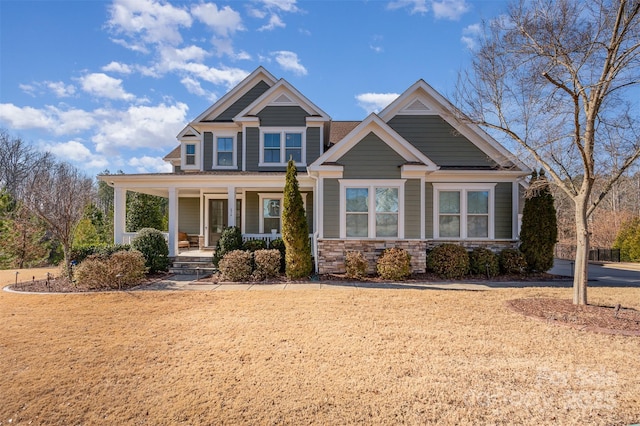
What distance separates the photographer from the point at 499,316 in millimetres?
6883

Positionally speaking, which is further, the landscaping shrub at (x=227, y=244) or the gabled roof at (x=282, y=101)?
the gabled roof at (x=282, y=101)

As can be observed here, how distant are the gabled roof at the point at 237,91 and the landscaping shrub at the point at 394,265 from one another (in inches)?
392

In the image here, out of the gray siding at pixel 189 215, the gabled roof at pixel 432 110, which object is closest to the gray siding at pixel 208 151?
the gray siding at pixel 189 215

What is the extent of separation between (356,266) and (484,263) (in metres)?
4.78

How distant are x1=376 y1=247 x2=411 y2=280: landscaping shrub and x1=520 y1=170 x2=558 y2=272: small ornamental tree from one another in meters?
4.83

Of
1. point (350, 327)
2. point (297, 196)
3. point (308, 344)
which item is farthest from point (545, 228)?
point (308, 344)

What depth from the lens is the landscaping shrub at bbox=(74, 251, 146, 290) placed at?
980cm

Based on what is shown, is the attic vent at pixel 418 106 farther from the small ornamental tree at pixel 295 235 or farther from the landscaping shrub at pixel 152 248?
the landscaping shrub at pixel 152 248

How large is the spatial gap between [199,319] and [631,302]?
10155 millimetres

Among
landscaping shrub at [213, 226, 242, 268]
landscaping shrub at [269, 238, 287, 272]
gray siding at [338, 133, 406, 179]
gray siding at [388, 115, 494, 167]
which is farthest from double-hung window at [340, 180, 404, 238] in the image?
landscaping shrub at [213, 226, 242, 268]

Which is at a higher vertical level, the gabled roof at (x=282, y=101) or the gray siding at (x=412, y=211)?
the gabled roof at (x=282, y=101)

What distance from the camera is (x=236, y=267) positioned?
35.8 feet

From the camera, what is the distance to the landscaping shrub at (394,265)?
10969 millimetres

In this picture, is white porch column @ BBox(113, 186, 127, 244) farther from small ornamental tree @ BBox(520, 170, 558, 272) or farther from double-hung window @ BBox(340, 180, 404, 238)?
small ornamental tree @ BBox(520, 170, 558, 272)
